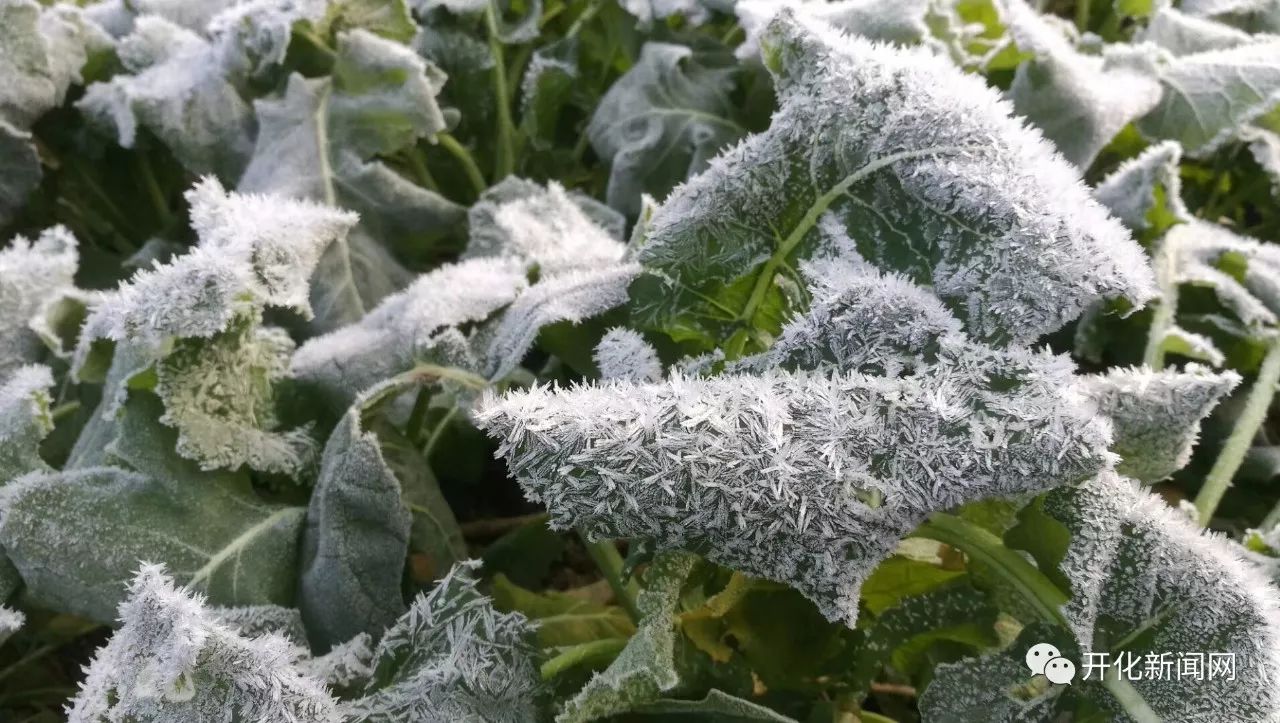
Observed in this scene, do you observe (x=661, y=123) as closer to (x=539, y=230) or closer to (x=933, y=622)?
(x=539, y=230)

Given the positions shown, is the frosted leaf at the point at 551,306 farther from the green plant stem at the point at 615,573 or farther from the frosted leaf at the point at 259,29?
the frosted leaf at the point at 259,29

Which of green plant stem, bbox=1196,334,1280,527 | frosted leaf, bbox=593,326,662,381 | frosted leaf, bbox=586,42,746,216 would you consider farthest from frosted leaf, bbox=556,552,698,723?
frosted leaf, bbox=586,42,746,216

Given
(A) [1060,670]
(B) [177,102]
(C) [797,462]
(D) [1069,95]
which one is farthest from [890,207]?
(B) [177,102]

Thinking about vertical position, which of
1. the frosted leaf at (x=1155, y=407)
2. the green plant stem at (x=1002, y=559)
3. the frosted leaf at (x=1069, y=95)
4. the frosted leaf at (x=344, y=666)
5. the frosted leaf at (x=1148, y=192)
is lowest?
the frosted leaf at (x=344, y=666)

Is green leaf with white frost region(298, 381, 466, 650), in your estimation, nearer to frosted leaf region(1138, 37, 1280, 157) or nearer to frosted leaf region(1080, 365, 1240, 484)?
frosted leaf region(1080, 365, 1240, 484)

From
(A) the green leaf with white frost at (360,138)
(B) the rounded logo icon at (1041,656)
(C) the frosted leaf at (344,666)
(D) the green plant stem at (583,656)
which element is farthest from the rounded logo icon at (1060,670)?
(A) the green leaf with white frost at (360,138)

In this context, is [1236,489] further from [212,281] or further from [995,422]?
[212,281]

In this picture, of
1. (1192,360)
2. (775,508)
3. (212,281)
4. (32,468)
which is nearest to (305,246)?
(212,281)
